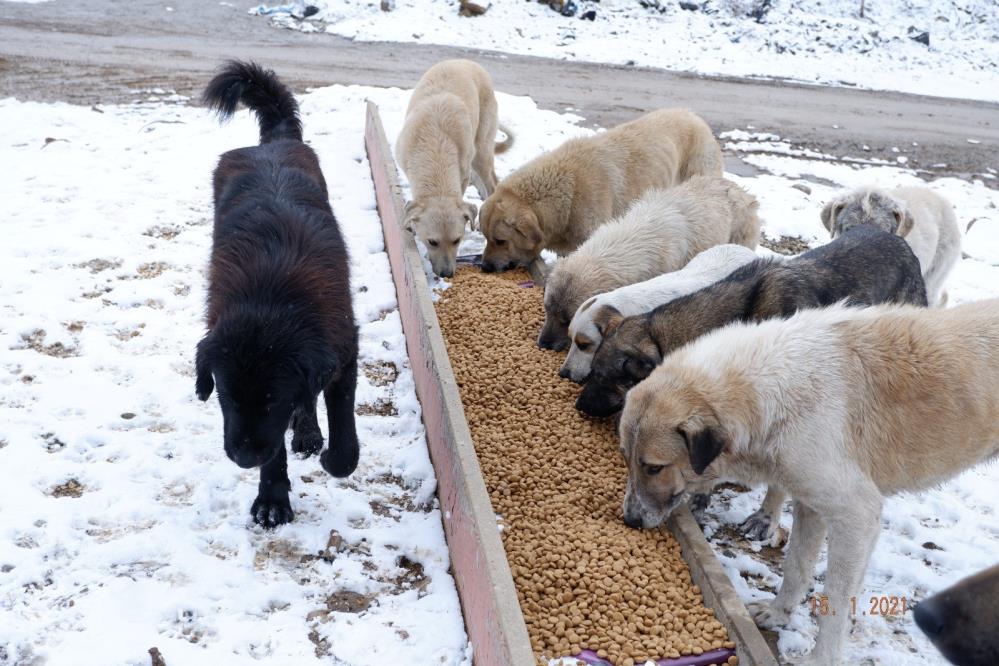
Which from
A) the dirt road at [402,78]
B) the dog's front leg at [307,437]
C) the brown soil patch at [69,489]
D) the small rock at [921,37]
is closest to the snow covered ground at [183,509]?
the brown soil patch at [69,489]

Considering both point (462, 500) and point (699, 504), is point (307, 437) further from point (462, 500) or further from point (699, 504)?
point (699, 504)

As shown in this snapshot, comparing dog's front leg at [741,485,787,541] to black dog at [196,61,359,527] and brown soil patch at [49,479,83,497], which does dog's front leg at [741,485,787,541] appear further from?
brown soil patch at [49,479,83,497]

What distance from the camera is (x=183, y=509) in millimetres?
4035

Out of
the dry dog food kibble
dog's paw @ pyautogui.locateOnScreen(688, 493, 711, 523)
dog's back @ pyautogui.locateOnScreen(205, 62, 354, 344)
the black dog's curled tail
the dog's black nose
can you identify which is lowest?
dog's paw @ pyautogui.locateOnScreen(688, 493, 711, 523)

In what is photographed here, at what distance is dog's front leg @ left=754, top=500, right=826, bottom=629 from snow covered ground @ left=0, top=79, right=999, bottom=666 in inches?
3.9

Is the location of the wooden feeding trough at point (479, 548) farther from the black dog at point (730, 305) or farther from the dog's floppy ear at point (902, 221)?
the dog's floppy ear at point (902, 221)

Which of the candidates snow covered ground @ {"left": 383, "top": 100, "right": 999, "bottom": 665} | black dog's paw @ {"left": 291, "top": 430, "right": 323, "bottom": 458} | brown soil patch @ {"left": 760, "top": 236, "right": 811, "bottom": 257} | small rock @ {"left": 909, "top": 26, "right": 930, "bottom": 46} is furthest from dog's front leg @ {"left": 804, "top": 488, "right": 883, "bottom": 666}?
small rock @ {"left": 909, "top": 26, "right": 930, "bottom": 46}

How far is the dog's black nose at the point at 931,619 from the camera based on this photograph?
2336mm

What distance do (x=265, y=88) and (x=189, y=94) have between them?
6.36 meters

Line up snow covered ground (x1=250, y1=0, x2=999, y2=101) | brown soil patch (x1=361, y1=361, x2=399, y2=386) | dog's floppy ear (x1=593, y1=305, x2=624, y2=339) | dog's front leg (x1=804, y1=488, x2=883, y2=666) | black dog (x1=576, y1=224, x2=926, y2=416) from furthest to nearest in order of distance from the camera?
snow covered ground (x1=250, y1=0, x2=999, y2=101)
brown soil patch (x1=361, y1=361, x2=399, y2=386)
dog's floppy ear (x1=593, y1=305, x2=624, y2=339)
black dog (x1=576, y1=224, x2=926, y2=416)
dog's front leg (x1=804, y1=488, x2=883, y2=666)

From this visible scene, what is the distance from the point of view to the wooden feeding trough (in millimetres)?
3047

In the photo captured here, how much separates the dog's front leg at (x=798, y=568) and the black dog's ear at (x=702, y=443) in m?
0.57

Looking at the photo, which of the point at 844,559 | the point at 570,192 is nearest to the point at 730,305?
the point at 844,559

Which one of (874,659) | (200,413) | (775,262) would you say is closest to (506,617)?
(874,659)
